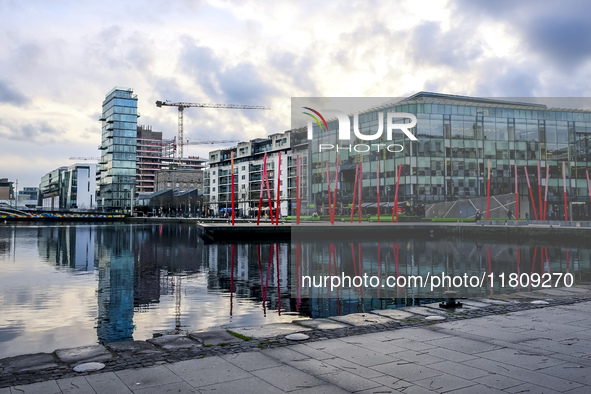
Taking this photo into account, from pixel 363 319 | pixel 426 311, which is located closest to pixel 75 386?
pixel 363 319

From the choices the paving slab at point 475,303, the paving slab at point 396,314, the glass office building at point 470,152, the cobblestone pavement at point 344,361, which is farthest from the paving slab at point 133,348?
the glass office building at point 470,152

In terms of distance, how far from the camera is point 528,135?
94.4m

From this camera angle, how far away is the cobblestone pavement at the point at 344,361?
6910mm

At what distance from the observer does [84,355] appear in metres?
8.55

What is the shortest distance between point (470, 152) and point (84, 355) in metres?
90.9

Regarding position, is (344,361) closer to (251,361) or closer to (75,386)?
(251,361)

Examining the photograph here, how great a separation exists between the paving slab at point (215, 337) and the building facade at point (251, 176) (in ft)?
411

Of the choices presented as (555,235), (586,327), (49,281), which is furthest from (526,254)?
(49,281)

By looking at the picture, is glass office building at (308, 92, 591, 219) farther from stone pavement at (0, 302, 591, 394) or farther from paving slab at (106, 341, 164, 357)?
paving slab at (106, 341, 164, 357)

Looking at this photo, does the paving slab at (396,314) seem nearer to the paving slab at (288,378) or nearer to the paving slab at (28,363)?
the paving slab at (288,378)

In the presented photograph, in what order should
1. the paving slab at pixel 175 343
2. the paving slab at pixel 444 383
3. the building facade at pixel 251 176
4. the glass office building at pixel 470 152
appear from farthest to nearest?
the building facade at pixel 251 176 → the glass office building at pixel 470 152 → the paving slab at pixel 175 343 → the paving slab at pixel 444 383

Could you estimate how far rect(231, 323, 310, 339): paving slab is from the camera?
10.1 m

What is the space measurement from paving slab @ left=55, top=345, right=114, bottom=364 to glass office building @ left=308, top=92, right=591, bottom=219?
8336cm

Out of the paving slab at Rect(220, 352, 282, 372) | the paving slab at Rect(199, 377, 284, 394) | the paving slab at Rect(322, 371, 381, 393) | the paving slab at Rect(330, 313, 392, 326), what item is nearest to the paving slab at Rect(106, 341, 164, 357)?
the paving slab at Rect(220, 352, 282, 372)
